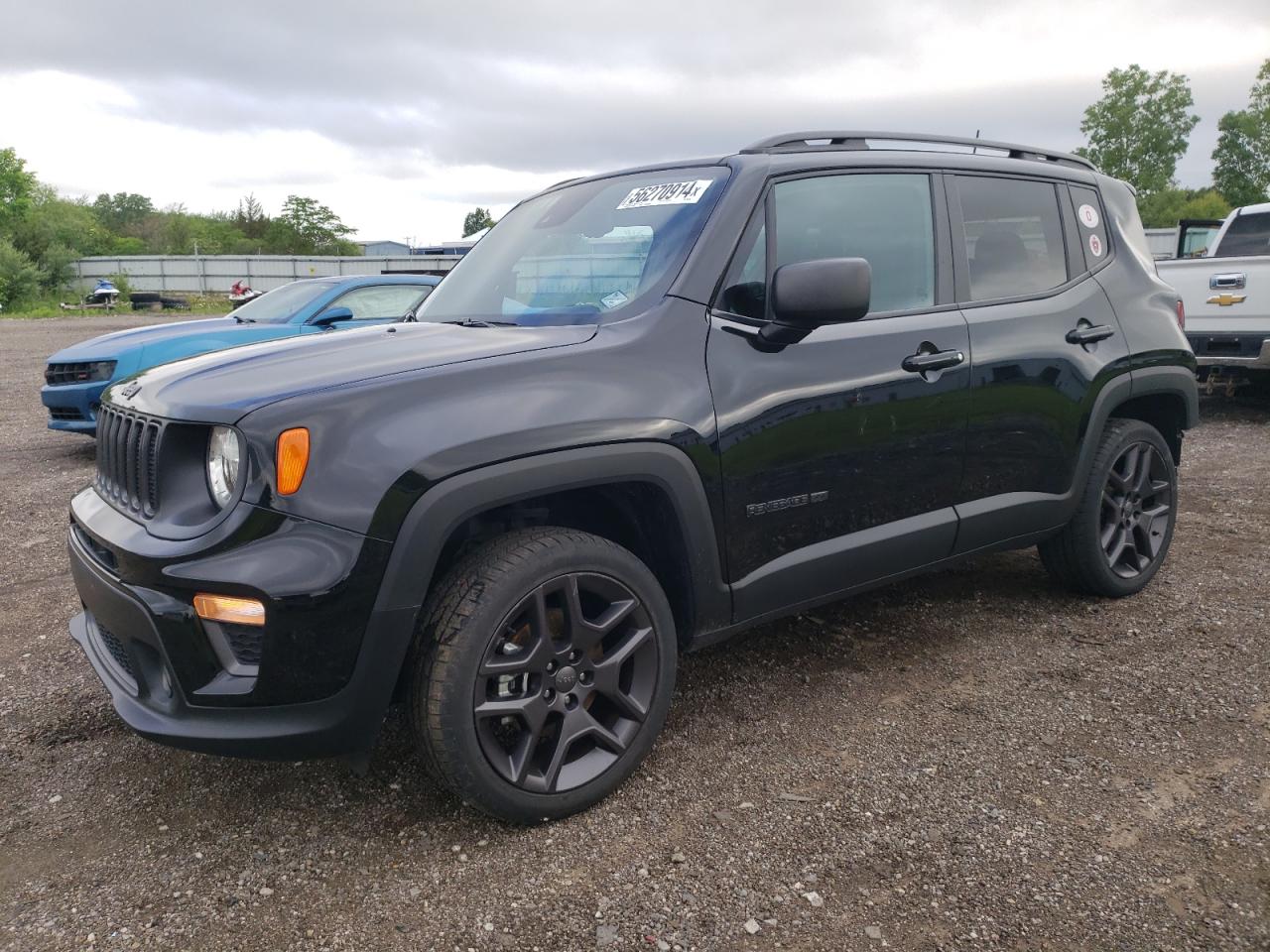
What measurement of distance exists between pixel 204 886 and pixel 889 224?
2.94 meters

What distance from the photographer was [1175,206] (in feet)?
183

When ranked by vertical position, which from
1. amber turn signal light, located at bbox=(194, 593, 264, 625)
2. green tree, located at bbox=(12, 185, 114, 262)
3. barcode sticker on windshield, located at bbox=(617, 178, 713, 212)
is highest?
green tree, located at bbox=(12, 185, 114, 262)

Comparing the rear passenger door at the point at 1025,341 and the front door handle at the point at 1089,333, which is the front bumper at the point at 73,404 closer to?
the rear passenger door at the point at 1025,341

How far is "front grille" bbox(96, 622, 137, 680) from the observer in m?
2.50

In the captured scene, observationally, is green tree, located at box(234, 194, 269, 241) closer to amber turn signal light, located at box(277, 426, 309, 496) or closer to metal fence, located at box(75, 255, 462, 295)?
metal fence, located at box(75, 255, 462, 295)

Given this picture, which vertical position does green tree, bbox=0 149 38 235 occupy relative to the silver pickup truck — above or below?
above

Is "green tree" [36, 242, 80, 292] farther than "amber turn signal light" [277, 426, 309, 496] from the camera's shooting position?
Yes

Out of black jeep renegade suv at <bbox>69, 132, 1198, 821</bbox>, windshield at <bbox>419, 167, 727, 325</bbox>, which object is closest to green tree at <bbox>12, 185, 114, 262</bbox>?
windshield at <bbox>419, 167, 727, 325</bbox>

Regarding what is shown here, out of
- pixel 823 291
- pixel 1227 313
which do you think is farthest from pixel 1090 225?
pixel 1227 313

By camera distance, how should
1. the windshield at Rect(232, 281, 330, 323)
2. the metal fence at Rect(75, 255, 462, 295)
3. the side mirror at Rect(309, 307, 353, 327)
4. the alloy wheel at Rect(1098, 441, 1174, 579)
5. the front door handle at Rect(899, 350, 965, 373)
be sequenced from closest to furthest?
the front door handle at Rect(899, 350, 965, 373) → the alloy wheel at Rect(1098, 441, 1174, 579) → the side mirror at Rect(309, 307, 353, 327) → the windshield at Rect(232, 281, 330, 323) → the metal fence at Rect(75, 255, 462, 295)

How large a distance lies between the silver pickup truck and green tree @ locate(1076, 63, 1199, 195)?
56.6m

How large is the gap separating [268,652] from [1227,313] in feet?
28.8

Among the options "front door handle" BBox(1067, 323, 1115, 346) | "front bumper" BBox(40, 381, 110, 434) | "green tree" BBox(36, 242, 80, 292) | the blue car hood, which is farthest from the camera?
"green tree" BBox(36, 242, 80, 292)

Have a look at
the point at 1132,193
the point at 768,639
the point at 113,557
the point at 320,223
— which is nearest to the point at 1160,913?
the point at 768,639
